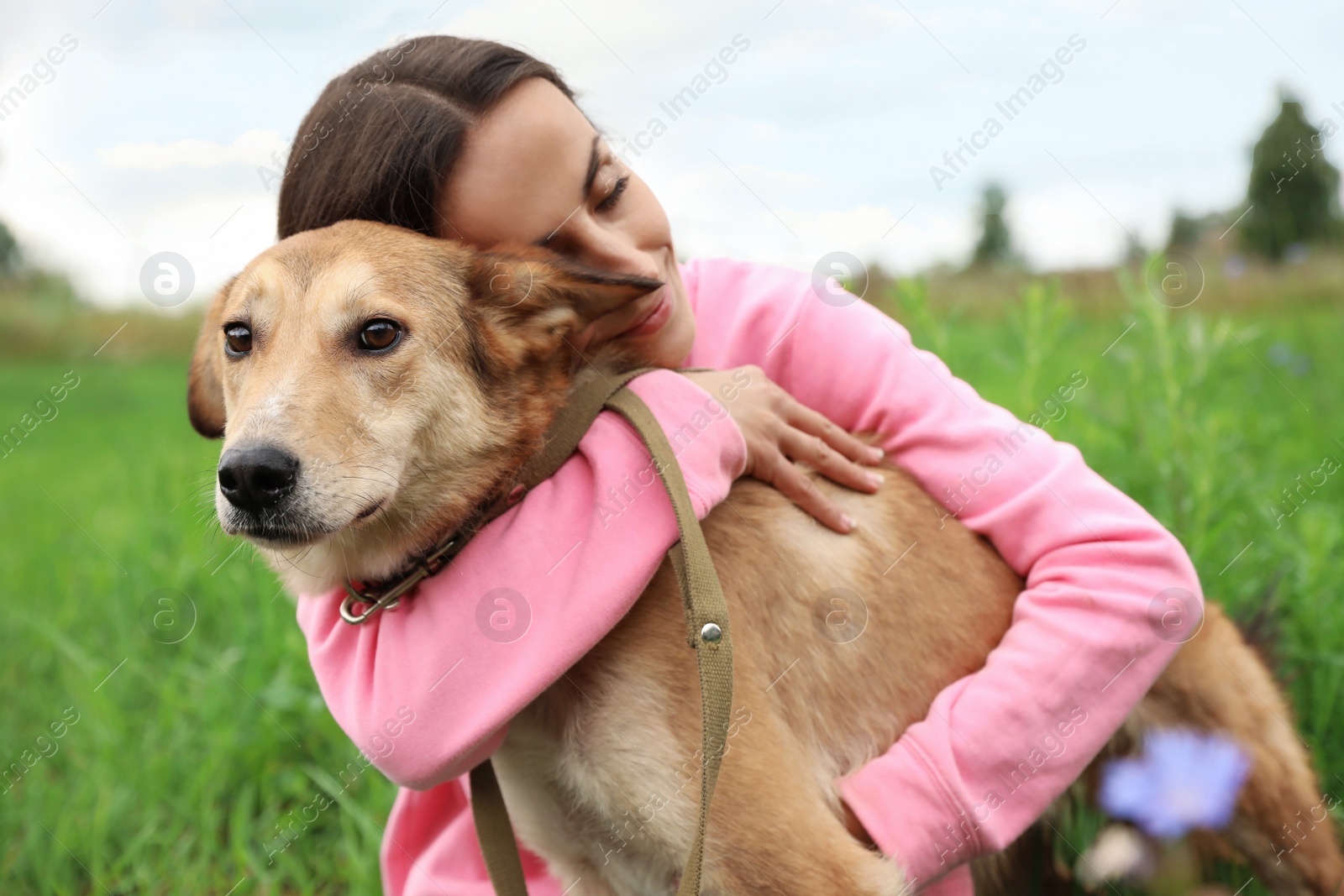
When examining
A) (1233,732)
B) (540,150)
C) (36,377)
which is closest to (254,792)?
(540,150)

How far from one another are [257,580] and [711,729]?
3.46m

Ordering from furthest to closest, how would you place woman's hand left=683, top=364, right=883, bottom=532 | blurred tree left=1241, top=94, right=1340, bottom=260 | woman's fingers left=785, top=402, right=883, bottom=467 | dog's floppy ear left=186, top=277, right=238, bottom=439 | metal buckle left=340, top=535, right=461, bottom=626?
blurred tree left=1241, top=94, right=1340, bottom=260
dog's floppy ear left=186, top=277, right=238, bottom=439
woman's fingers left=785, top=402, right=883, bottom=467
woman's hand left=683, top=364, right=883, bottom=532
metal buckle left=340, top=535, right=461, bottom=626

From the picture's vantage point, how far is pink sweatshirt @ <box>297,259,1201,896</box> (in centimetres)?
185

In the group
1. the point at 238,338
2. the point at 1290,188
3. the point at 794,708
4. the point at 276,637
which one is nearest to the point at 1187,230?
the point at 1290,188

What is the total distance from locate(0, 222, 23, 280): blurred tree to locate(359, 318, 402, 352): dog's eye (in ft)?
41.0

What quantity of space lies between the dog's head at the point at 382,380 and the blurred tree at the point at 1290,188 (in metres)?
3.21

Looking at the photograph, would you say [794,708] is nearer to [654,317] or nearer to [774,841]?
[774,841]

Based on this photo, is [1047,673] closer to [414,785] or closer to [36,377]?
[414,785]

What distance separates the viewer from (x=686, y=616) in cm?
179

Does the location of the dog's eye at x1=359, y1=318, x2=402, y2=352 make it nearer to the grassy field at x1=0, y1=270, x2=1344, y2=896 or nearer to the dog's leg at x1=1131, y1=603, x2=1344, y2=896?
the grassy field at x1=0, y1=270, x2=1344, y2=896

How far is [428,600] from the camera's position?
194 centimetres

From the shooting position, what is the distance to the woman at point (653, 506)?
187 centimetres

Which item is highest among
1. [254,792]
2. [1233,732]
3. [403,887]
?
[1233,732]

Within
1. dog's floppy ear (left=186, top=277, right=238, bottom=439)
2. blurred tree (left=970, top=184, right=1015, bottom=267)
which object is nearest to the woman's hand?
dog's floppy ear (left=186, top=277, right=238, bottom=439)
